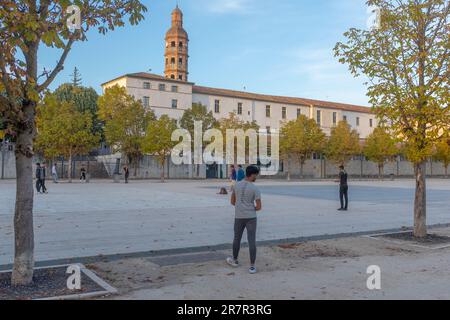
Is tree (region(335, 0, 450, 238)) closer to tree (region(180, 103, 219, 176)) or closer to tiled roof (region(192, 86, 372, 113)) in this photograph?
tree (region(180, 103, 219, 176))

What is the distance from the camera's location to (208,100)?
7012cm

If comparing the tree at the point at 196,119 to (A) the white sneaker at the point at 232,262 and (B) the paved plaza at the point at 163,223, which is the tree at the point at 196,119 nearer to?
(B) the paved plaza at the point at 163,223

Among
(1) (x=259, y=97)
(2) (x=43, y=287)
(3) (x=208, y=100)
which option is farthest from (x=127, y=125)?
(2) (x=43, y=287)

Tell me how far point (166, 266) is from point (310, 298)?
2849 mm

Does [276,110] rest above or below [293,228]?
above

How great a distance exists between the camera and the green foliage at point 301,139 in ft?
187

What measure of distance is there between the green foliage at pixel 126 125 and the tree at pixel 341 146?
2542 centimetres

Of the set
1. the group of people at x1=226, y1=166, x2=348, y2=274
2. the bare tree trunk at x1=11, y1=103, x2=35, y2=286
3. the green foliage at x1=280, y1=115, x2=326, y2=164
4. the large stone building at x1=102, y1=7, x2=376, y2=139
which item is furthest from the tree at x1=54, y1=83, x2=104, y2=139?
the bare tree trunk at x1=11, y1=103, x2=35, y2=286

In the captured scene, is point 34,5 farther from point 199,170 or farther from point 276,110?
point 276,110

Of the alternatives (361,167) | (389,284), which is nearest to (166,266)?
(389,284)

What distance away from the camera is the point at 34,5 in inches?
242

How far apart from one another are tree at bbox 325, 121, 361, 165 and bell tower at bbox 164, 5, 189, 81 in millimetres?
30693

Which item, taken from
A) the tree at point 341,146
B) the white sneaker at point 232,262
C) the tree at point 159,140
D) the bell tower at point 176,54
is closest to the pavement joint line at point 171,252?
the white sneaker at point 232,262

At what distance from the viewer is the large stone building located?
211 ft
